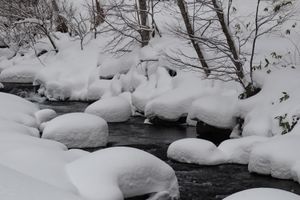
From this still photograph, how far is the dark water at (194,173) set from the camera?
334 inches

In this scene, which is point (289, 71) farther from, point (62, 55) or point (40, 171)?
point (62, 55)

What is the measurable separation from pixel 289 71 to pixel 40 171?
8050mm

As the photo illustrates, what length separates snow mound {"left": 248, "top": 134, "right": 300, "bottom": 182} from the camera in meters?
9.06

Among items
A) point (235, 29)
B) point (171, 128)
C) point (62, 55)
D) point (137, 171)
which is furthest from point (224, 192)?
point (62, 55)

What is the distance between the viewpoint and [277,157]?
30.2ft

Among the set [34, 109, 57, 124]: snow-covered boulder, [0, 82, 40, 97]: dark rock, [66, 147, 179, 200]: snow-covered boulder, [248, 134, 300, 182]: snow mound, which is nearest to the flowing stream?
[248, 134, 300, 182]: snow mound

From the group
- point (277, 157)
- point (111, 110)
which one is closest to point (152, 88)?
point (111, 110)

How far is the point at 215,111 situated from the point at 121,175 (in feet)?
19.6

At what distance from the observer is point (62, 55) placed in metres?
21.3

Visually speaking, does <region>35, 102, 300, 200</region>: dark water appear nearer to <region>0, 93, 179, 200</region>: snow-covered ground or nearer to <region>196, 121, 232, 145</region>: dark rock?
<region>196, 121, 232, 145</region>: dark rock

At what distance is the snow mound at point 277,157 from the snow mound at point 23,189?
4.97 metres

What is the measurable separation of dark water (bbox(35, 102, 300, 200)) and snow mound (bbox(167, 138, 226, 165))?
0.16 metres

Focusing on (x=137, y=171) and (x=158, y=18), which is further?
(x=158, y=18)

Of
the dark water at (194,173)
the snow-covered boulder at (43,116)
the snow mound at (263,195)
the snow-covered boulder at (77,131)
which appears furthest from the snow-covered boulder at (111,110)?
the snow mound at (263,195)
